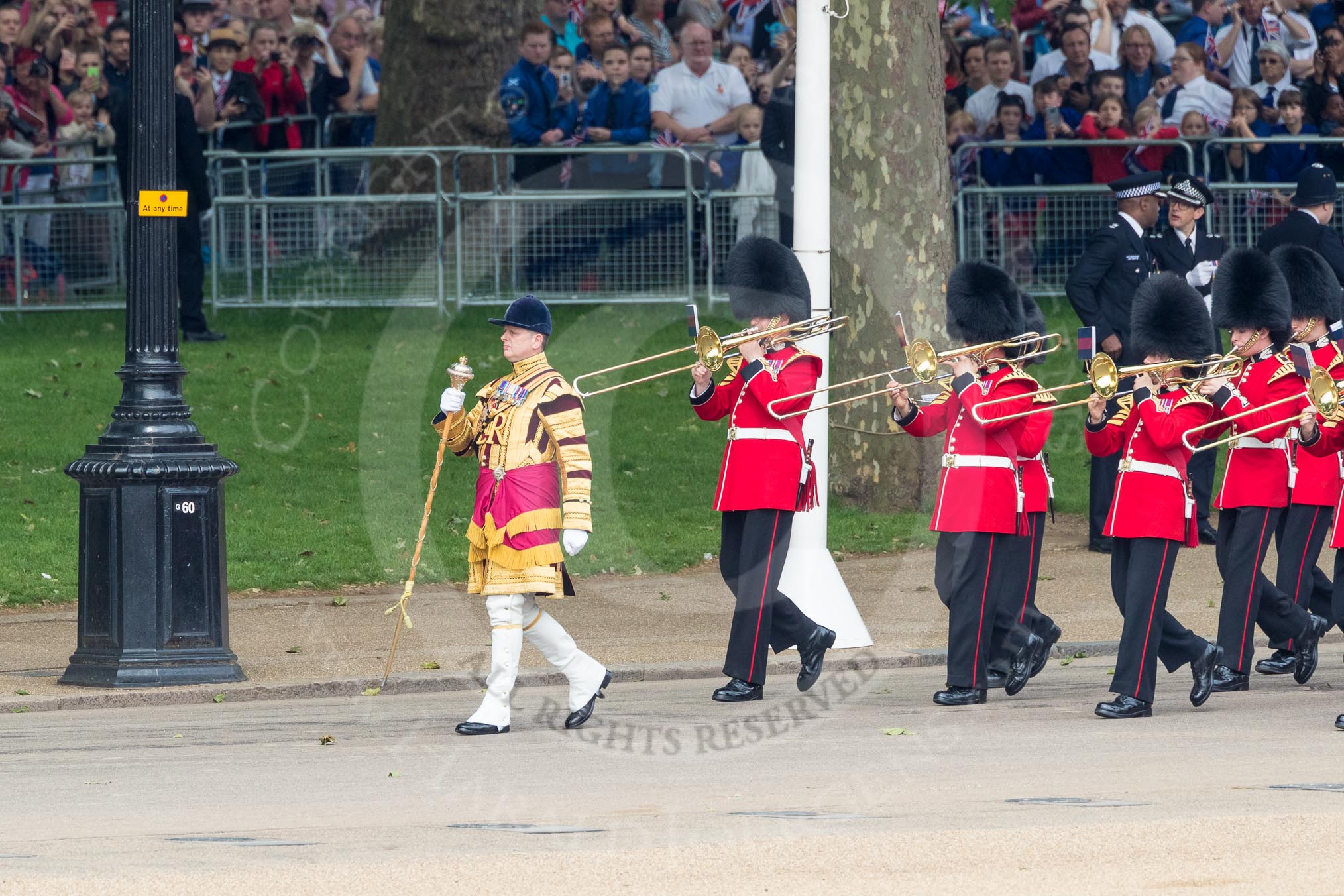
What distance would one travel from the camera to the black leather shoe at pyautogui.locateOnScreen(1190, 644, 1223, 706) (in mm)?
9055

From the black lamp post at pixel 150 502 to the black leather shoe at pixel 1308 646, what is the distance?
4.51 m

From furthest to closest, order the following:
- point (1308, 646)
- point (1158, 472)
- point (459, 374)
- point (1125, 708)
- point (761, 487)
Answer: point (1308, 646), point (761, 487), point (1158, 472), point (1125, 708), point (459, 374)

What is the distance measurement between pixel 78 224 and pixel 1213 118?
30.5 feet

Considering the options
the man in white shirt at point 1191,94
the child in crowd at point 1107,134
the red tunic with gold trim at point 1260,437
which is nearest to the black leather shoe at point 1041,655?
the red tunic with gold trim at point 1260,437

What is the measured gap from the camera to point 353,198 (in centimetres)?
1825

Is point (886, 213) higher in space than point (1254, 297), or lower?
higher

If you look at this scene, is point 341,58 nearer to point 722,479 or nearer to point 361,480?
point 361,480

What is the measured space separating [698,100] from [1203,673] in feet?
34.5

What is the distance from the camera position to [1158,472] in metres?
8.91

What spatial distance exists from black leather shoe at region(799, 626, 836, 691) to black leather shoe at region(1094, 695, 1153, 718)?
1.21 m

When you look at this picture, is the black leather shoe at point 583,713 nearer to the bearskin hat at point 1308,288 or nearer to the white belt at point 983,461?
the white belt at point 983,461

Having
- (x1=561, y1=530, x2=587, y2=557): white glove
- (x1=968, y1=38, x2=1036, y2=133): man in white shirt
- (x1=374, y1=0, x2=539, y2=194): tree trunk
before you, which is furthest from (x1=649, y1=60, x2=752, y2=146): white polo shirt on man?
(x1=561, y1=530, x2=587, y2=557): white glove

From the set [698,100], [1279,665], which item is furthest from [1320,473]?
[698,100]

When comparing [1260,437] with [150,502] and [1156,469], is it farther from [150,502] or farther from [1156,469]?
[150,502]
